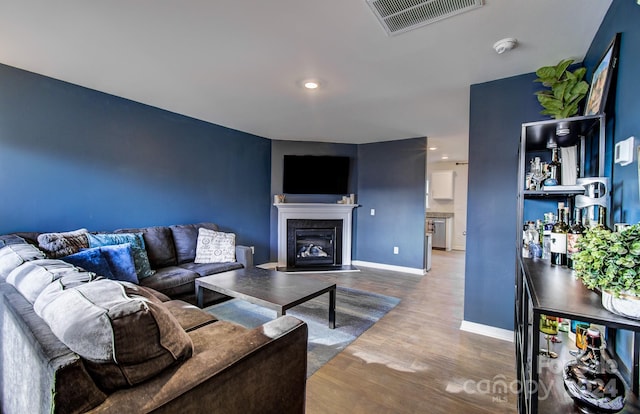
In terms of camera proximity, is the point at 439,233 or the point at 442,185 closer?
the point at 439,233

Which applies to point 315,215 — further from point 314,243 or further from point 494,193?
point 494,193

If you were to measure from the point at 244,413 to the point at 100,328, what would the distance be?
561mm

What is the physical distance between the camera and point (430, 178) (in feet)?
26.3

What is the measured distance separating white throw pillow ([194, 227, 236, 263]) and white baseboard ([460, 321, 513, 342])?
2675 millimetres

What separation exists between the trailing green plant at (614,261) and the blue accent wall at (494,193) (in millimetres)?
1845

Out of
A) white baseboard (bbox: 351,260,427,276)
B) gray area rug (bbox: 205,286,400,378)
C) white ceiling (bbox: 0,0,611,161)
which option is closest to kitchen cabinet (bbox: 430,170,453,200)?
white baseboard (bbox: 351,260,427,276)

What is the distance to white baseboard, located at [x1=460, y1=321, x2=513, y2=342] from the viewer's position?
2545 mm

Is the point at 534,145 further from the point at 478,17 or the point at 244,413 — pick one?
the point at 244,413

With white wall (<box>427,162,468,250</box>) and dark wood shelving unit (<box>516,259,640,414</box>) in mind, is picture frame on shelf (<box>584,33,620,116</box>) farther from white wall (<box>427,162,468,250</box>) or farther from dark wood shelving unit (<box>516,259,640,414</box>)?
white wall (<box>427,162,468,250</box>)

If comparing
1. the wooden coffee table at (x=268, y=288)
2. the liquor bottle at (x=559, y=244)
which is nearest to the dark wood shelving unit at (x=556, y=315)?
the liquor bottle at (x=559, y=244)

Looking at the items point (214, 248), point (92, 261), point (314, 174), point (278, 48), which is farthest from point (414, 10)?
point (314, 174)

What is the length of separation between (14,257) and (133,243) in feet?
4.28

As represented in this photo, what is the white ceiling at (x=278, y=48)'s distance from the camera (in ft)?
5.66

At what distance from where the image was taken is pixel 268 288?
249 cm
